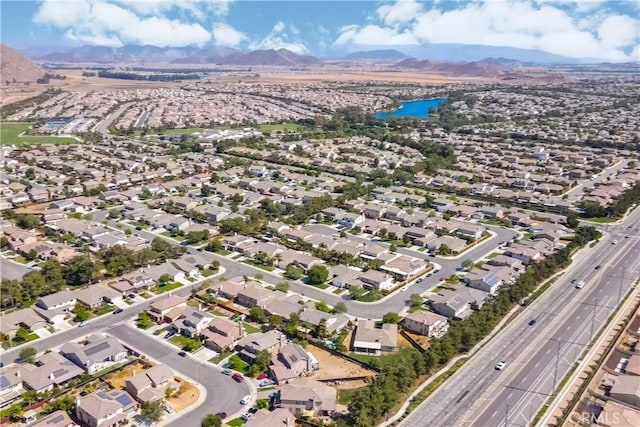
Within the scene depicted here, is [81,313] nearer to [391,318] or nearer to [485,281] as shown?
[391,318]

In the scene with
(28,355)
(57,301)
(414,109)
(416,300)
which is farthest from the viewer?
(414,109)

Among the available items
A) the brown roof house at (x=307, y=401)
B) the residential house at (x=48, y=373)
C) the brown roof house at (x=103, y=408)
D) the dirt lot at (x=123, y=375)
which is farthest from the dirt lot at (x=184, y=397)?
the residential house at (x=48, y=373)

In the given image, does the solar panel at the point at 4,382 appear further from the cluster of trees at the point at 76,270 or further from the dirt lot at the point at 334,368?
the dirt lot at the point at 334,368

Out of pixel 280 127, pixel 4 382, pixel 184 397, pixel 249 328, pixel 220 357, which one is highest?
pixel 280 127

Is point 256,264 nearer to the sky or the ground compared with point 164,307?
nearer to the ground

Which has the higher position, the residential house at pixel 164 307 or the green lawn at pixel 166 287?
the residential house at pixel 164 307

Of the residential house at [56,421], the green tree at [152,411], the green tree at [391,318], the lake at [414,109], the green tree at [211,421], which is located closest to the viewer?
the green tree at [211,421]

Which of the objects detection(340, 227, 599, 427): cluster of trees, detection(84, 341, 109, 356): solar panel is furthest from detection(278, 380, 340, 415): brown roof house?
detection(84, 341, 109, 356): solar panel

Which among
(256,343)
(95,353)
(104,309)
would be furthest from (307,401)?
(104,309)
